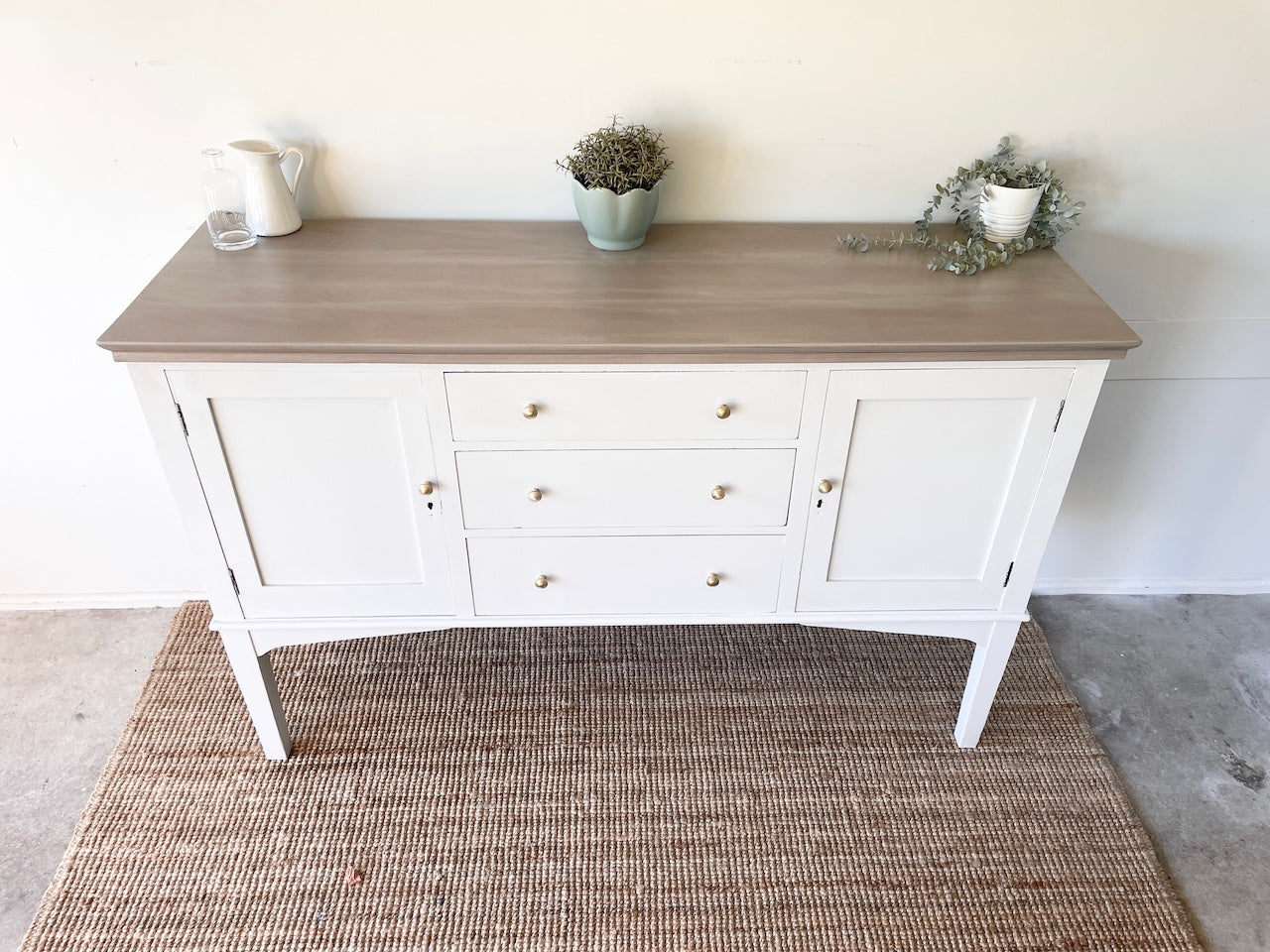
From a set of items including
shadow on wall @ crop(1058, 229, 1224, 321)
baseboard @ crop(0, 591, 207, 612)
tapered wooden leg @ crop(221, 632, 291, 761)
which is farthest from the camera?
baseboard @ crop(0, 591, 207, 612)

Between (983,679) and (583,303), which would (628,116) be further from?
(983,679)

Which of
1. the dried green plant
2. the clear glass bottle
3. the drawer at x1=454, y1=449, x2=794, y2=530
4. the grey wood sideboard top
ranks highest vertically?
the dried green plant

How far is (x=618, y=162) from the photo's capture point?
59.9 inches

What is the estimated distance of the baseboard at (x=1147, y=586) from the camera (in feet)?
7.34

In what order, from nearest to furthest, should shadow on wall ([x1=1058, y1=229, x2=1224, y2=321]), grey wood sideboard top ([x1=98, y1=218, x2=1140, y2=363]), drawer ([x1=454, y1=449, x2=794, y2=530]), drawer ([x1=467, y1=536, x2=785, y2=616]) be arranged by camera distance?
grey wood sideboard top ([x1=98, y1=218, x2=1140, y2=363]), drawer ([x1=454, y1=449, x2=794, y2=530]), drawer ([x1=467, y1=536, x2=785, y2=616]), shadow on wall ([x1=1058, y1=229, x2=1224, y2=321])

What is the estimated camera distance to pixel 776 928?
156 centimetres

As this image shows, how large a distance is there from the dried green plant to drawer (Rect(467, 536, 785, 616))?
59cm

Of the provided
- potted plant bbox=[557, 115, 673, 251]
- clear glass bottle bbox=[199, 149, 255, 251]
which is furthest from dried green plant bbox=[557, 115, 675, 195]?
clear glass bottle bbox=[199, 149, 255, 251]

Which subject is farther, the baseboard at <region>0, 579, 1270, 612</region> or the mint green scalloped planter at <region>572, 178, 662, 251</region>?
the baseboard at <region>0, 579, 1270, 612</region>

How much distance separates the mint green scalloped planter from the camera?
1519mm

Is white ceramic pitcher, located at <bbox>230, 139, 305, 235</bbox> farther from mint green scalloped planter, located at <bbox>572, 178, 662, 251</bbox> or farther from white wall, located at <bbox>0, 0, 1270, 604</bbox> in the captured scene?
mint green scalloped planter, located at <bbox>572, 178, 662, 251</bbox>

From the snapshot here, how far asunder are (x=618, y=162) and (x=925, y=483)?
2.40 feet

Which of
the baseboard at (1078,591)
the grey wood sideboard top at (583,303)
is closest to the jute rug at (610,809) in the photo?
the baseboard at (1078,591)

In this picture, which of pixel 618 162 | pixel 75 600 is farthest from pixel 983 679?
pixel 75 600
